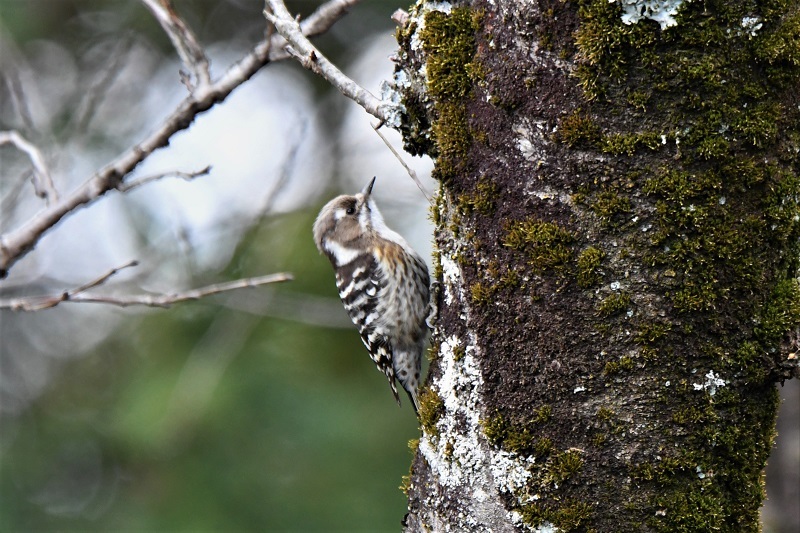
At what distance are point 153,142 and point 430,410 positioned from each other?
1626 mm

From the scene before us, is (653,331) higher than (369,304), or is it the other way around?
(369,304)

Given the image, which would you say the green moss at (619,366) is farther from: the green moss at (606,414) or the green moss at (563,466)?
the green moss at (563,466)

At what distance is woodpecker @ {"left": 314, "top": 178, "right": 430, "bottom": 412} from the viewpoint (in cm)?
460

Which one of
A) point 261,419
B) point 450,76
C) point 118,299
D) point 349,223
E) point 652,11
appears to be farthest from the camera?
point 261,419

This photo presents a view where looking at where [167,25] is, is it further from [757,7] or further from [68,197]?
[757,7]

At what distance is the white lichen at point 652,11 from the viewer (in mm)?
1930

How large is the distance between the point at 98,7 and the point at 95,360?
13.2 ft

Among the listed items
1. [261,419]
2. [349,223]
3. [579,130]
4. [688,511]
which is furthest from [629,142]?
[261,419]

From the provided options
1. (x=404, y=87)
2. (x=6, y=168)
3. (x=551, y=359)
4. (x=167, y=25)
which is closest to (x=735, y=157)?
(x=551, y=359)

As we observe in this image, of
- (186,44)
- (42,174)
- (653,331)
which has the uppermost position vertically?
(186,44)

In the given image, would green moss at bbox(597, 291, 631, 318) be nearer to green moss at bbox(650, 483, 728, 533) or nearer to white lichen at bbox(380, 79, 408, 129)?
green moss at bbox(650, 483, 728, 533)

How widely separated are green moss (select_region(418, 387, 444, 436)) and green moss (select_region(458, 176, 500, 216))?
1.86 ft

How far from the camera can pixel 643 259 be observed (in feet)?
6.56

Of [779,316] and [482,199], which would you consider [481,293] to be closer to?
[482,199]
